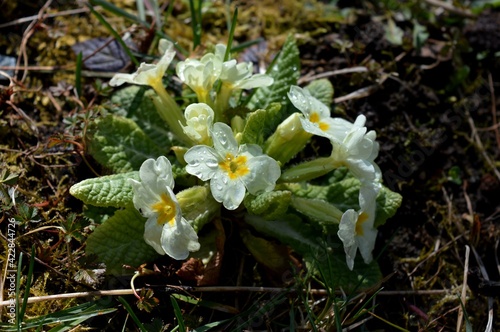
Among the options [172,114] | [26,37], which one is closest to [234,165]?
[172,114]

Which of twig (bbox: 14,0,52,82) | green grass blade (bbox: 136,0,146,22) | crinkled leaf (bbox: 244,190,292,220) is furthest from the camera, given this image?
green grass blade (bbox: 136,0,146,22)

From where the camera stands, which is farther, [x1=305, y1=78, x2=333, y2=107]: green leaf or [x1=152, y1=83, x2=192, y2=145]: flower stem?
[x1=305, y1=78, x2=333, y2=107]: green leaf

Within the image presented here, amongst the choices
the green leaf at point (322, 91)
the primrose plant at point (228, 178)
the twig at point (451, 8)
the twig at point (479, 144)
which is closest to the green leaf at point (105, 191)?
the primrose plant at point (228, 178)

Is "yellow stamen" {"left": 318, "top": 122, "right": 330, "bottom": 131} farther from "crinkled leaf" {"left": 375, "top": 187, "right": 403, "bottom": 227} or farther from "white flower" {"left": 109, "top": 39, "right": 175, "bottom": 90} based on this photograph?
"white flower" {"left": 109, "top": 39, "right": 175, "bottom": 90}

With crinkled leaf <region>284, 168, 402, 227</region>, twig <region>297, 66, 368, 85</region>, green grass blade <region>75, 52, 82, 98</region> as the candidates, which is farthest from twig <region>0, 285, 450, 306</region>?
twig <region>297, 66, 368, 85</region>

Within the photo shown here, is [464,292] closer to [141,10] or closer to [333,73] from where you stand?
[333,73]

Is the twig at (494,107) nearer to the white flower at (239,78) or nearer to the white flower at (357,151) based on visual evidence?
the white flower at (357,151)

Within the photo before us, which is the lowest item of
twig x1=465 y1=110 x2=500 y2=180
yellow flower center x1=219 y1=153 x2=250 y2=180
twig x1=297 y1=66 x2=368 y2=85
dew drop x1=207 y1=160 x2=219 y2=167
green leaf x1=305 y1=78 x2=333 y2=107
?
twig x1=465 y1=110 x2=500 y2=180

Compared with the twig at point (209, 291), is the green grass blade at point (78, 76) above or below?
above
